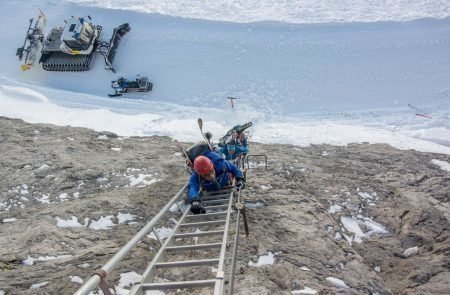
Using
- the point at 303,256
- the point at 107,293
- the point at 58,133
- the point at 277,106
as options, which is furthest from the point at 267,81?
the point at 107,293

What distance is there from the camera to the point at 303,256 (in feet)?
21.5

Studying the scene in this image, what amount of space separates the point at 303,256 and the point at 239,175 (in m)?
2.13

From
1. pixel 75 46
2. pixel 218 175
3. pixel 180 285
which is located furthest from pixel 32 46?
pixel 180 285

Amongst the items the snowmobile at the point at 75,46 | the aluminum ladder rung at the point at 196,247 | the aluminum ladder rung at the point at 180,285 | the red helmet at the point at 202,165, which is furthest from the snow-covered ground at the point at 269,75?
the aluminum ladder rung at the point at 180,285

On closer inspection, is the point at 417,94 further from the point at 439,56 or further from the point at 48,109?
the point at 48,109

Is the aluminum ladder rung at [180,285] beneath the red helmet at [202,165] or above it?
beneath

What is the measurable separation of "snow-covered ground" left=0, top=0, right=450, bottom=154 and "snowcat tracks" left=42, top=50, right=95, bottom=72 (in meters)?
0.42

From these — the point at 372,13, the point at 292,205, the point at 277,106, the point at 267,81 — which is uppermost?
the point at 372,13

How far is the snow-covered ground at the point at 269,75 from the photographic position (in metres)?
15.6

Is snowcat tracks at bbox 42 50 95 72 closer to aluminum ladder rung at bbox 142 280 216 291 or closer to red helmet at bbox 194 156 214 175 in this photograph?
red helmet at bbox 194 156 214 175

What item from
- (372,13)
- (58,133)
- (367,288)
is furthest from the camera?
(372,13)

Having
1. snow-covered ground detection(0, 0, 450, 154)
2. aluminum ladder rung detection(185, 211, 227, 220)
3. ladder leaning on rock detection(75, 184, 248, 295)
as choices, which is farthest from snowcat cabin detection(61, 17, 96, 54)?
aluminum ladder rung detection(185, 211, 227, 220)

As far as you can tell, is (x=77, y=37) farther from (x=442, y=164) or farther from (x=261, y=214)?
(x=442, y=164)

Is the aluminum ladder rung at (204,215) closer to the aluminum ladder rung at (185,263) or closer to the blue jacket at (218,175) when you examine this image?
the blue jacket at (218,175)
